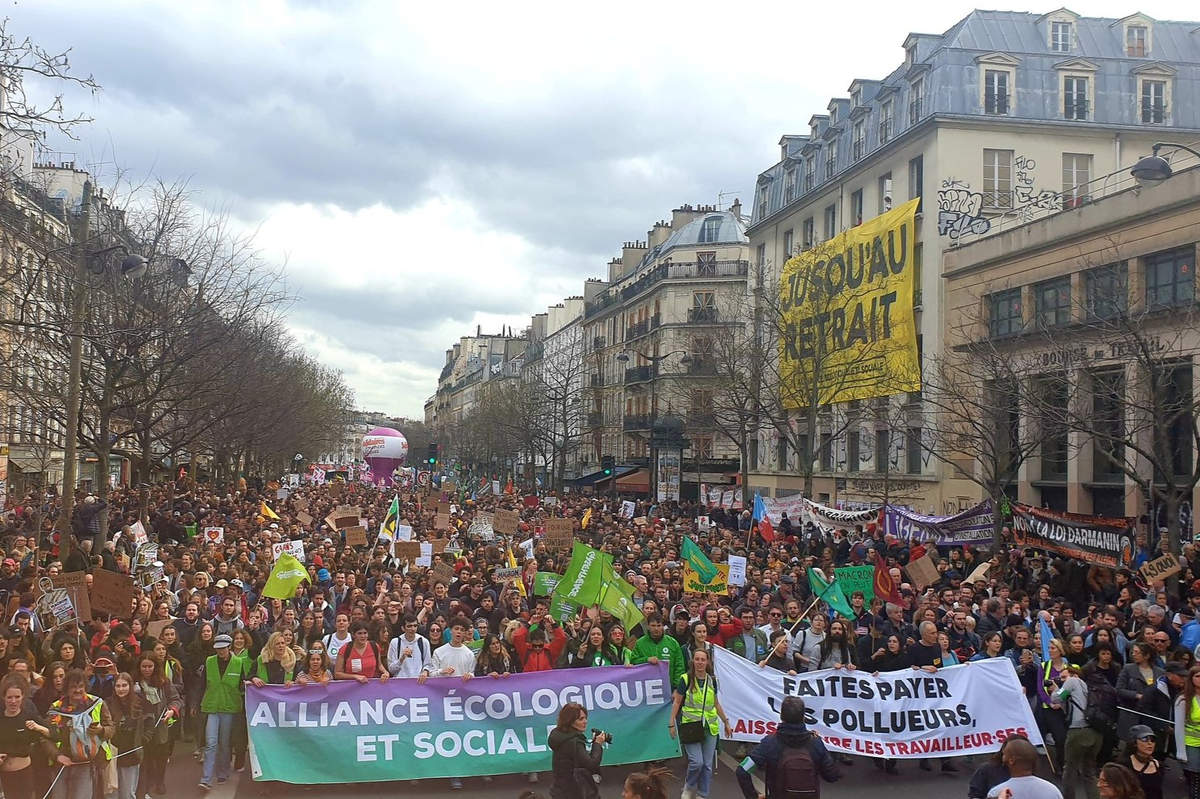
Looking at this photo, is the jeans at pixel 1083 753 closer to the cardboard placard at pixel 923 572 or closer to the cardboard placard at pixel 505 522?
the cardboard placard at pixel 923 572

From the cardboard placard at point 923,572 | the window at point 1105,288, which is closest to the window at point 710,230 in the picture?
the window at point 1105,288

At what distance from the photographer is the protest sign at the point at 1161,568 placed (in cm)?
1430

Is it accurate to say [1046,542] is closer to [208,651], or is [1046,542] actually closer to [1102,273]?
[1102,273]

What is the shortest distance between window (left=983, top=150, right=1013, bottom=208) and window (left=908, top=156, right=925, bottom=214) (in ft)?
6.84

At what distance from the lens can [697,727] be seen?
30.2ft

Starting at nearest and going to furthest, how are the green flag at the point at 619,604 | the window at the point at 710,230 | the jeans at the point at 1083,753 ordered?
the jeans at the point at 1083,753, the green flag at the point at 619,604, the window at the point at 710,230

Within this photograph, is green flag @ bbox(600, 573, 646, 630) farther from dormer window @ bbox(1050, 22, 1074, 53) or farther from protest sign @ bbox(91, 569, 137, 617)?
dormer window @ bbox(1050, 22, 1074, 53)

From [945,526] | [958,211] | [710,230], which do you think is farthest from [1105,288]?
[710,230]

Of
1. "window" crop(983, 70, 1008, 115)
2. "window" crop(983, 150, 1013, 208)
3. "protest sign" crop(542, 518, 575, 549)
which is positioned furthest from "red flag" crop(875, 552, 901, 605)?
"window" crop(983, 70, 1008, 115)

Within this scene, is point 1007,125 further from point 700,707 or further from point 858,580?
point 700,707

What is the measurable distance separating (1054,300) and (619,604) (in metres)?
21.6

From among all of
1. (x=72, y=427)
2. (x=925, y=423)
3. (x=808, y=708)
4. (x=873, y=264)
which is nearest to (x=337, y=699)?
(x=808, y=708)

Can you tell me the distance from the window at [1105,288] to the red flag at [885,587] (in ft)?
34.7

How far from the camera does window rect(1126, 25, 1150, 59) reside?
38.5m
